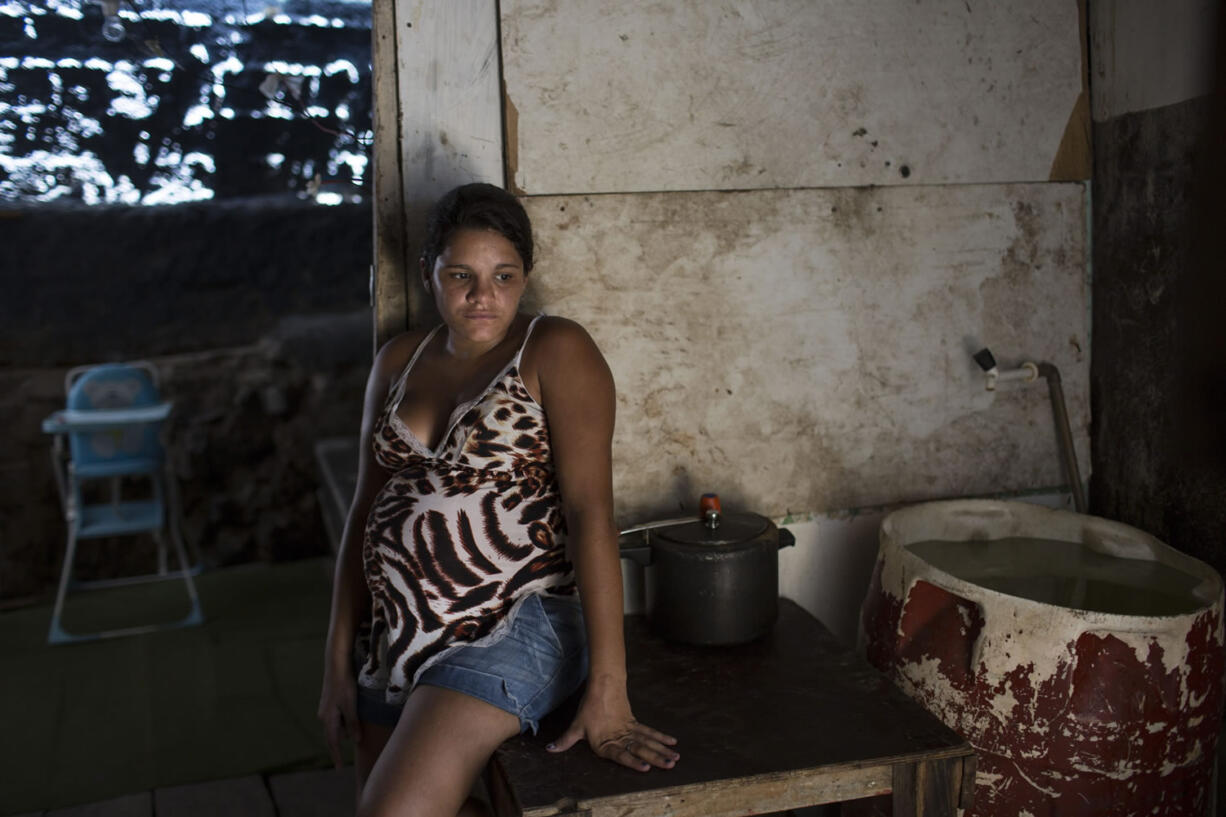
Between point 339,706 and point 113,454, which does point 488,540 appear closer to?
Answer: point 339,706

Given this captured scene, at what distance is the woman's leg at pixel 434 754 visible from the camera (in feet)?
5.11

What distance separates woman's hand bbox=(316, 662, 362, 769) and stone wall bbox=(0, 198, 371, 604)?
4.27 m

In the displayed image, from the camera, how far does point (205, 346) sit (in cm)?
596

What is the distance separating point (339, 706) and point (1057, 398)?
193 cm

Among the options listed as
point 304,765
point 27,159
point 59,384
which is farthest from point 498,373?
point 59,384

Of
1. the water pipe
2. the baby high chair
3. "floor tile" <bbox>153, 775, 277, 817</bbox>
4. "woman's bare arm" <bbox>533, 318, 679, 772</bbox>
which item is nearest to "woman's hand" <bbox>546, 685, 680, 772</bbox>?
"woman's bare arm" <bbox>533, 318, 679, 772</bbox>

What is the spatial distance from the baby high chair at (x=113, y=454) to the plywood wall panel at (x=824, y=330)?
3.37 meters

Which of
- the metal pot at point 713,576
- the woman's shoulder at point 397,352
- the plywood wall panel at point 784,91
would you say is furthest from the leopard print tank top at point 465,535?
the plywood wall panel at point 784,91

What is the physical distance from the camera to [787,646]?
6.97 ft

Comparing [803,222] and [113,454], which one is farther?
[113,454]

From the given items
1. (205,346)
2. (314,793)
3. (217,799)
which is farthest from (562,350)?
(205,346)

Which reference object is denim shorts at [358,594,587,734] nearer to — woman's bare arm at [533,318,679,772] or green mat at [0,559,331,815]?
woman's bare arm at [533,318,679,772]

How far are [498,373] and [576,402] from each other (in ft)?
0.56

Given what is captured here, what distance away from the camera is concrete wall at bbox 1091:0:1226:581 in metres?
2.20
